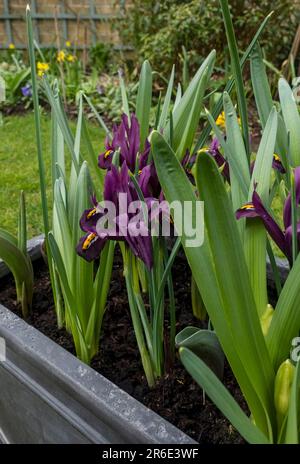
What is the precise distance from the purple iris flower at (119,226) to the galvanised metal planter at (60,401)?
19 centimetres

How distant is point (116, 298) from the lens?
1.20 m

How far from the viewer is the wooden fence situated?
5.25 m

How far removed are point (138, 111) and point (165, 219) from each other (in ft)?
1.37

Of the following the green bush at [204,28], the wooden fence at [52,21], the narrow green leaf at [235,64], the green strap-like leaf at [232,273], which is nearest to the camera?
the green strap-like leaf at [232,273]

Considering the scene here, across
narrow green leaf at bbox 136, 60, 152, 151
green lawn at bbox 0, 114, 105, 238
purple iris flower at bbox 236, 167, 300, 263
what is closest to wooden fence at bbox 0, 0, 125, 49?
green lawn at bbox 0, 114, 105, 238

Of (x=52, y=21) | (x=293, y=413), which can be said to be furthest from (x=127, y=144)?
(x=52, y=21)

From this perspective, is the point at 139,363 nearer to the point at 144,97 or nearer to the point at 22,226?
the point at 22,226

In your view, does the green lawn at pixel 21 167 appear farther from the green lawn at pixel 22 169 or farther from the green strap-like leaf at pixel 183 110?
the green strap-like leaf at pixel 183 110

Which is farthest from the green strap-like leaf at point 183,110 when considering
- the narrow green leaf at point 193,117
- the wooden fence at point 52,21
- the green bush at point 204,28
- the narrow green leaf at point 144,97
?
the wooden fence at point 52,21

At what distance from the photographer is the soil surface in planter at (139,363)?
87 centimetres

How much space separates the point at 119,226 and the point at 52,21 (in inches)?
200

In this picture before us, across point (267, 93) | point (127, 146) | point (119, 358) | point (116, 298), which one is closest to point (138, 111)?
point (127, 146)

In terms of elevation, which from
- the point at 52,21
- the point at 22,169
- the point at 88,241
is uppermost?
the point at 52,21

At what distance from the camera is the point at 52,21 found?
210 inches
